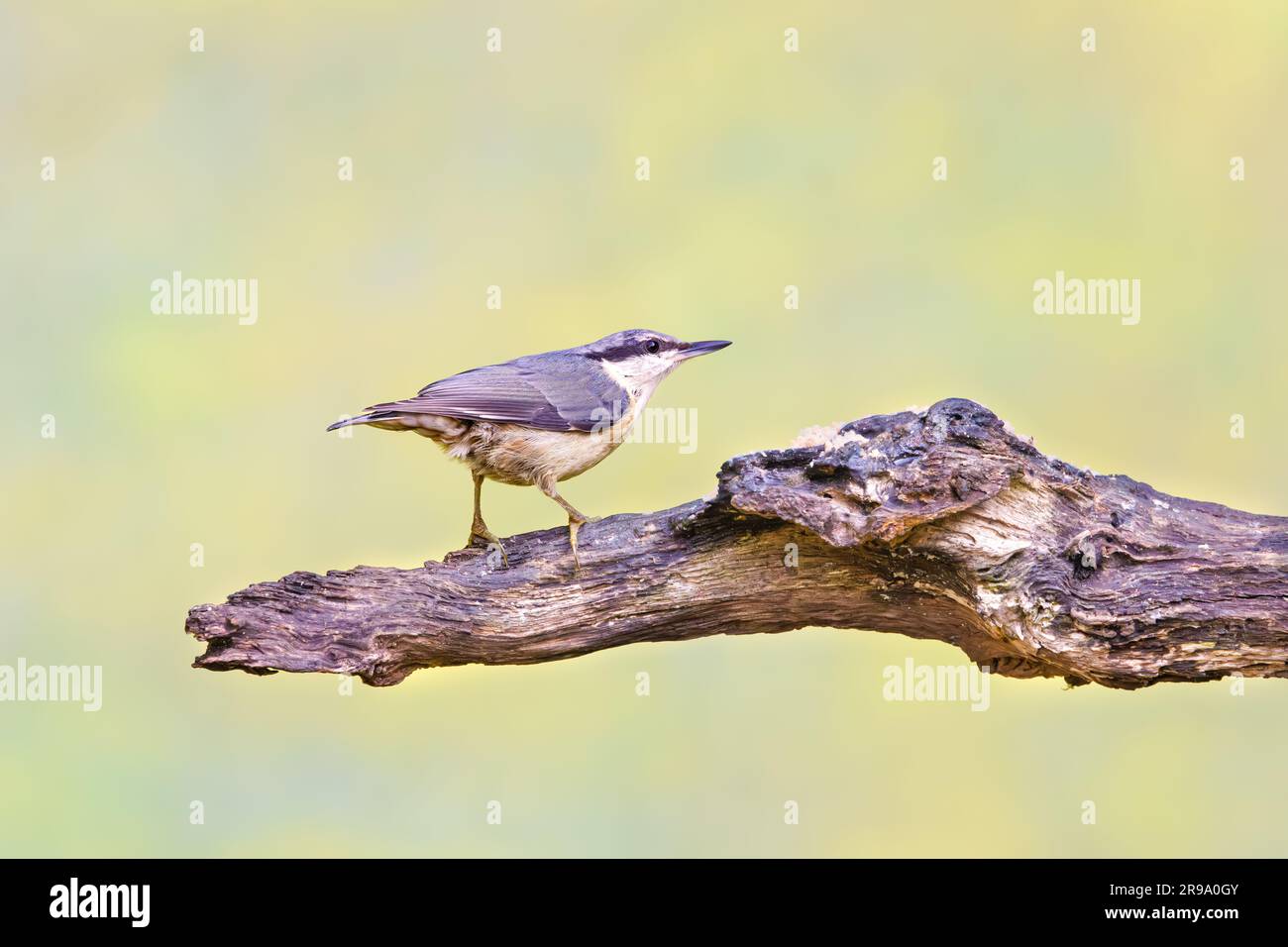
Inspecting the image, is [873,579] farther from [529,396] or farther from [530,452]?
[529,396]

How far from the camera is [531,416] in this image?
5152 millimetres

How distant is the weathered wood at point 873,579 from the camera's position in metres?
4.57

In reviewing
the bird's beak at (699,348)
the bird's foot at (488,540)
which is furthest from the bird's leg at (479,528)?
the bird's beak at (699,348)

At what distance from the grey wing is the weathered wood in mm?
496

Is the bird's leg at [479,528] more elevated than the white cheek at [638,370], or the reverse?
the white cheek at [638,370]

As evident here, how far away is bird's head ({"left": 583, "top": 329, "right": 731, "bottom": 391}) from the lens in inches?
217

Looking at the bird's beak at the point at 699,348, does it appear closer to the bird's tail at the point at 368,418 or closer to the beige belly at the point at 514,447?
the beige belly at the point at 514,447

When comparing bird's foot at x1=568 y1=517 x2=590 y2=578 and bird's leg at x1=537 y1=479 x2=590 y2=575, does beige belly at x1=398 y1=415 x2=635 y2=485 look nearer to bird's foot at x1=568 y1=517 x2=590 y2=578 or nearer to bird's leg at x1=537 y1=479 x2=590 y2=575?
bird's leg at x1=537 y1=479 x2=590 y2=575

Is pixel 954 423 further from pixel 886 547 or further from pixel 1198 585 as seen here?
pixel 1198 585

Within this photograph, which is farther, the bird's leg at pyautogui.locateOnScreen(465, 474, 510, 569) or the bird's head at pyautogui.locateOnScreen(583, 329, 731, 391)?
the bird's head at pyautogui.locateOnScreen(583, 329, 731, 391)

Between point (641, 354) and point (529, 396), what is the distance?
60 cm

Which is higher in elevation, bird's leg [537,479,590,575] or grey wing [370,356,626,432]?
grey wing [370,356,626,432]

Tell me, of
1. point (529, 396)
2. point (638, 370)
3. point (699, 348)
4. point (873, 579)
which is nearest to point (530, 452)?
point (529, 396)

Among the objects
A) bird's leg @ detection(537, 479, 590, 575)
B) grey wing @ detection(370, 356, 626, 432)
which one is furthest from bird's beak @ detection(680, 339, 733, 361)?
bird's leg @ detection(537, 479, 590, 575)
